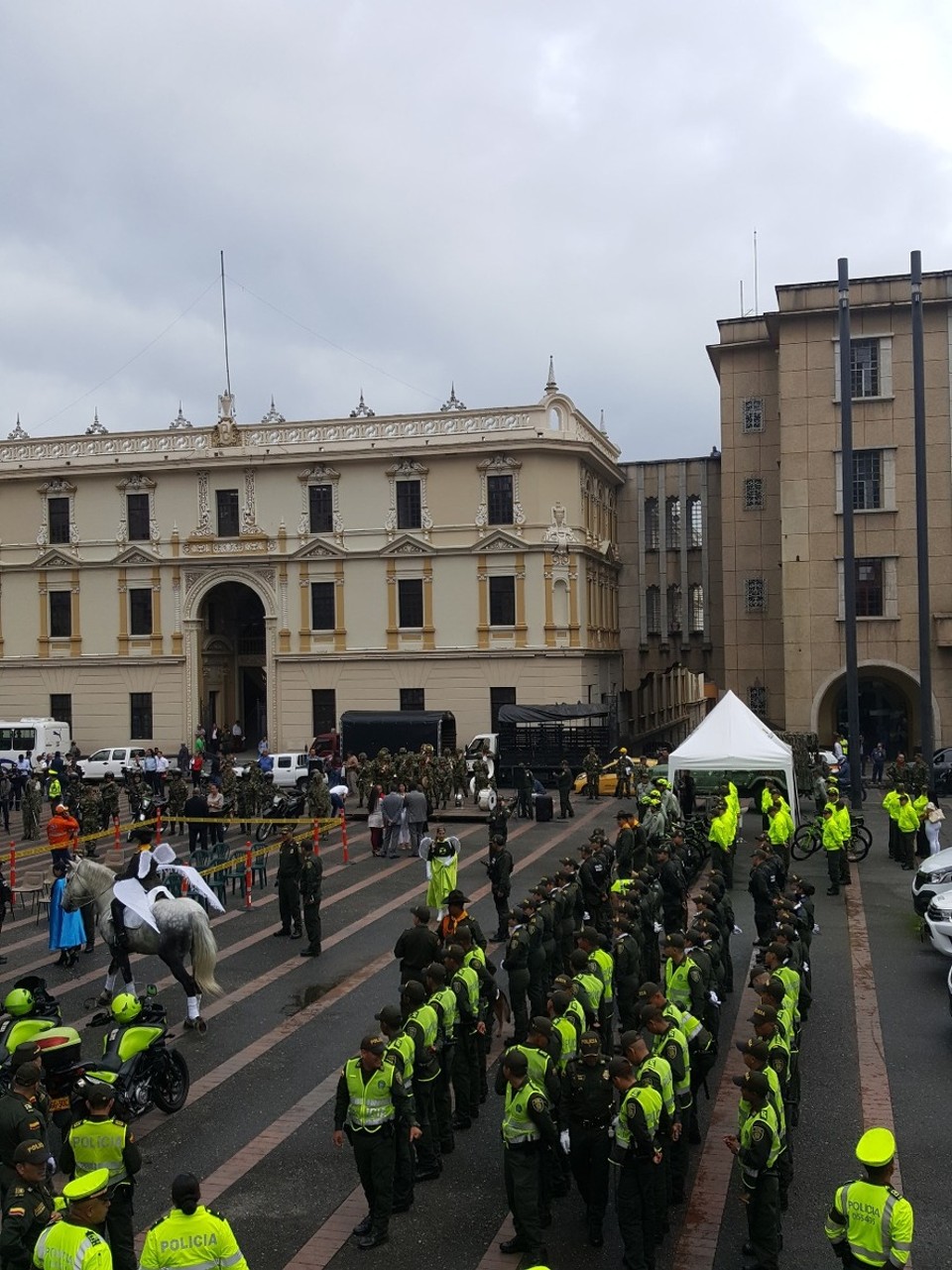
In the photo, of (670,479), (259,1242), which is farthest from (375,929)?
(670,479)

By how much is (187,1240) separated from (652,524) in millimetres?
47482

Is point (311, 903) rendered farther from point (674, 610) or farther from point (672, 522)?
point (672, 522)

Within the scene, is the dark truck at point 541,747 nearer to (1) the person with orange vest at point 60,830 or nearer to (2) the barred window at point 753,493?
(2) the barred window at point 753,493

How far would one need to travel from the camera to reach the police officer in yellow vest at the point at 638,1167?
25.6 feet

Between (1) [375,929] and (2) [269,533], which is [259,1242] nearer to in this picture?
(1) [375,929]

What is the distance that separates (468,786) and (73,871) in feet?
66.4

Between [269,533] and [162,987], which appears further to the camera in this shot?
[269,533]

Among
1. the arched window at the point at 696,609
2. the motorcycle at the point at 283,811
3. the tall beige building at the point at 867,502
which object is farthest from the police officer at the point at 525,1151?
the arched window at the point at 696,609

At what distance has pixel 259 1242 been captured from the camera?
27.1ft

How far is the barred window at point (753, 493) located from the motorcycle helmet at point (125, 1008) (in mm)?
37546

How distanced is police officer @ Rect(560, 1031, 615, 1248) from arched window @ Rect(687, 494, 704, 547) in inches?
1712

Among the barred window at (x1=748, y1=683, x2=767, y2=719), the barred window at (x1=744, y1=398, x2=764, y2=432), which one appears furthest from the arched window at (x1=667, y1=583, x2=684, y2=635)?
the barred window at (x1=744, y1=398, x2=764, y2=432)

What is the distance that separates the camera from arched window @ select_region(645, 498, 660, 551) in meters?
51.6

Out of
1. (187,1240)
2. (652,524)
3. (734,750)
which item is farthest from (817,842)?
(652,524)
